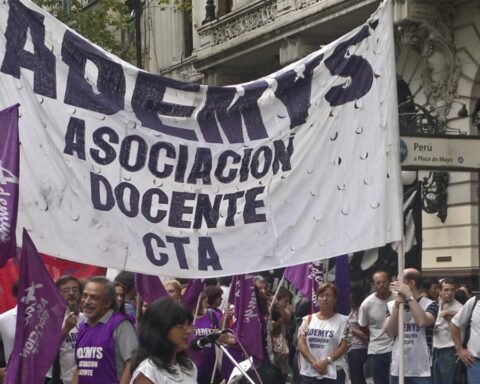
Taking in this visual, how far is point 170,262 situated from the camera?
297 inches

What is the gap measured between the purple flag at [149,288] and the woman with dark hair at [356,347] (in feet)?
14.1

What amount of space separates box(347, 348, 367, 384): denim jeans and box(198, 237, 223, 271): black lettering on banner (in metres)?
5.77

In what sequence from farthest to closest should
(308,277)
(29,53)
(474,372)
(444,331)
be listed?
(308,277) → (444,331) → (474,372) → (29,53)

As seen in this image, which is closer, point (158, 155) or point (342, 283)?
point (158, 155)

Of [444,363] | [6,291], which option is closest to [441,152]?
[444,363]

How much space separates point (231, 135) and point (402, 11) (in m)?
14.3

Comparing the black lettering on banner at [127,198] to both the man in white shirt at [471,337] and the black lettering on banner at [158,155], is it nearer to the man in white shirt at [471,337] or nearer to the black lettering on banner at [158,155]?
the black lettering on banner at [158,155]

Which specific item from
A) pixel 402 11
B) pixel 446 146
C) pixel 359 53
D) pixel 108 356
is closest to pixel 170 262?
pixel 108 356

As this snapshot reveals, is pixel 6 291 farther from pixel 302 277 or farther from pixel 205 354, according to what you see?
pixel 302 277

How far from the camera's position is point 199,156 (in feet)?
26.0

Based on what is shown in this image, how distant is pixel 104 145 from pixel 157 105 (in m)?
0.54

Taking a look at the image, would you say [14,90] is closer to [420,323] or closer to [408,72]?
[420,323]

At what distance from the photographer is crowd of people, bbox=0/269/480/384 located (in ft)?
20.3

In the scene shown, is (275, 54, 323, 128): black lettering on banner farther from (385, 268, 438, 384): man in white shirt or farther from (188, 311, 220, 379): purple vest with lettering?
(188, 311, 220, 379): purple vest with lettering
